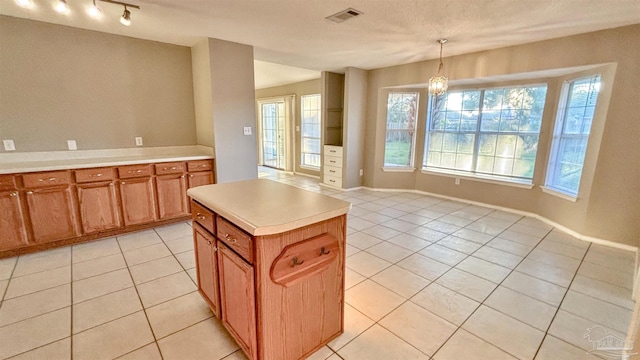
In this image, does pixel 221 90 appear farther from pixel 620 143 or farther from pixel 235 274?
pixel 620 143

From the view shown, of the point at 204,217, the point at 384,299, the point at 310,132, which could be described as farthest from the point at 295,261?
the point at 310,132

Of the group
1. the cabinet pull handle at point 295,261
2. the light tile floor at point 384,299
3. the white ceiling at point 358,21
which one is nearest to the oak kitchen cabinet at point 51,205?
the light tile floor at point 384,299

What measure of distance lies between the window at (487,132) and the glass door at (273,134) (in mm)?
3953

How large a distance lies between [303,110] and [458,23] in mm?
4501

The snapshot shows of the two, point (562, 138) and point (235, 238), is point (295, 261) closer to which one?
point (235, 238)

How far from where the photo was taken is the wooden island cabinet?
2678mm

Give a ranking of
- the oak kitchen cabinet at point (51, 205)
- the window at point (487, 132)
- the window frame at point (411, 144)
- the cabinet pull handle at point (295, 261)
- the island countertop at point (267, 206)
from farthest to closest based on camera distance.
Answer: the window frame at point (411, 144) < the window at point (487, 132) < the oak kitchen cabinet at point (51, 205) < the cabinet pull handle at point (295, 261) < the island countertop at point (267, 206)

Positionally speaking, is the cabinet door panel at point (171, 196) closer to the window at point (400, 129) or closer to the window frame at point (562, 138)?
the window at point (400, 129)

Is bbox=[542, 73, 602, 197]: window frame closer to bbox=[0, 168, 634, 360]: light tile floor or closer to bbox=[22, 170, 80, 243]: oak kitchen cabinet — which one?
bbox=[0, 168, 634, 360]: light tile floor

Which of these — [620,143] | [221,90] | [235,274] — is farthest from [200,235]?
[620,143]

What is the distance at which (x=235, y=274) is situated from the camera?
148cm

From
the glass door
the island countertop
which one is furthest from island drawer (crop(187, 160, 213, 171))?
the glass door

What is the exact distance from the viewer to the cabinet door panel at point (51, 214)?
2.75m

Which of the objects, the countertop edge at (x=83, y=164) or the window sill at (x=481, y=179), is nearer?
the countertop edge at (x=83, y=164)
